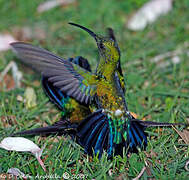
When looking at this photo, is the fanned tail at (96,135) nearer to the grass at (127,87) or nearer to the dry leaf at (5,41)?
the grass at (127,87)

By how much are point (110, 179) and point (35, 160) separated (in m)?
0.65

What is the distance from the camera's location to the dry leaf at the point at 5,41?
175 inches

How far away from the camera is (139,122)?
9.02ft

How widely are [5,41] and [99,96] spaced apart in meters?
2.21

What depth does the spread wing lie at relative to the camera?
262cm

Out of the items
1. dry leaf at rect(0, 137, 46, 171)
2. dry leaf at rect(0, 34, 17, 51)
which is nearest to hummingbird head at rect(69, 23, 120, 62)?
dry leaf at rect(0, 137, 46, 171)

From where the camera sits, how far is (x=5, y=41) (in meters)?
4.52

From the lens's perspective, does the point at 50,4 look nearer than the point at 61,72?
No

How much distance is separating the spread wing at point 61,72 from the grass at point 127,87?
48cm

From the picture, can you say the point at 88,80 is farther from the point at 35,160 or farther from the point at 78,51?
the point at 78,51

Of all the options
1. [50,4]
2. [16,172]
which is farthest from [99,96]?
[50,4]

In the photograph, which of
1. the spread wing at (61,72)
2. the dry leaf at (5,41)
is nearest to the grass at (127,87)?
the dry leaf at (5,41)

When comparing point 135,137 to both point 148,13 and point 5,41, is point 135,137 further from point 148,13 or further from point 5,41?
point 148,13

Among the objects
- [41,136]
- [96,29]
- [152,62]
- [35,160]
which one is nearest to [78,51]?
[96,29]
